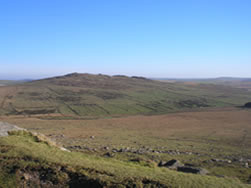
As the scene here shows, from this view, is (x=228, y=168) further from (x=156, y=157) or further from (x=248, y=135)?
(x=248, y=135)

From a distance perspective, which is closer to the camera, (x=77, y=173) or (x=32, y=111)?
(x=77, y=173)

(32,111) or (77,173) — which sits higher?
(77,173)

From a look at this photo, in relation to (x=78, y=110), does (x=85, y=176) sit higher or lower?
higher

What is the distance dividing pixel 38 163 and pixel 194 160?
16.3 metres

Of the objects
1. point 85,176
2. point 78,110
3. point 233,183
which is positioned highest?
point 85,176

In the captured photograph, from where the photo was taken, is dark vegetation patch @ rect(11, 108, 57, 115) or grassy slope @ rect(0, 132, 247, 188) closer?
grassy slope @ rect(0, 132, 247, 188)

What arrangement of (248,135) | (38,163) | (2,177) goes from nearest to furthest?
1. (2,177)
2. (38,163)
3. (248,135)

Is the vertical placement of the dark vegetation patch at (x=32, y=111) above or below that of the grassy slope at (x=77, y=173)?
below

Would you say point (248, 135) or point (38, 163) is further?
point (248, 135)

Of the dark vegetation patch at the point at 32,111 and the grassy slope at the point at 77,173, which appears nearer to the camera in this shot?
the grassy slope at the point at 77,173

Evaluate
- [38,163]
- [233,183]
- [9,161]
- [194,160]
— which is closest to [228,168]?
[194,160]

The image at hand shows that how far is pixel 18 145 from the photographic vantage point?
1358 centimetres

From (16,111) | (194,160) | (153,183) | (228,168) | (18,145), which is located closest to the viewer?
(153,183)

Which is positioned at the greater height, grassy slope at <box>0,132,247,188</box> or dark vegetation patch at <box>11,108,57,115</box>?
grassy slope at <box>0,132,247,188</box>
